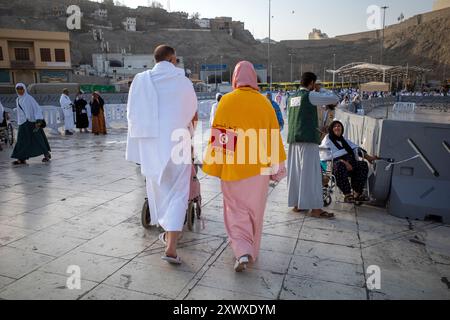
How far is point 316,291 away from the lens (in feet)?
9.59

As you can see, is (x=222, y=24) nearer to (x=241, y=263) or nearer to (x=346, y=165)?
(x=346, y=165)

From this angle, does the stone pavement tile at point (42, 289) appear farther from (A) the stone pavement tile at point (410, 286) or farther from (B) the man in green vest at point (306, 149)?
(B) the man in green vest at point (306, 149)

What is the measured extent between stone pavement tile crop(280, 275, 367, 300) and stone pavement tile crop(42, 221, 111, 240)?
87.3 inches

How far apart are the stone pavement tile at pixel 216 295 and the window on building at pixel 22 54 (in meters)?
48.4

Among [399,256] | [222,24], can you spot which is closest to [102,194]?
[399,256]

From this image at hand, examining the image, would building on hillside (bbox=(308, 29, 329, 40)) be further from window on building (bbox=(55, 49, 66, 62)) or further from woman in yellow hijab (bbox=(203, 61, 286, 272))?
woman in yellow hijab (bbox=(203, 61, 286, 272))

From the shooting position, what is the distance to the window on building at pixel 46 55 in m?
44.1

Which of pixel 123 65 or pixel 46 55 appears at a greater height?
pixel 123 65

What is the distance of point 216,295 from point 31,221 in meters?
2.78

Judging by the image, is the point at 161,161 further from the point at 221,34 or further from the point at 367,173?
the point at 221,34

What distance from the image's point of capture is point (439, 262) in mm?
3482

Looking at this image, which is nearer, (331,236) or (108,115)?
(331,236)

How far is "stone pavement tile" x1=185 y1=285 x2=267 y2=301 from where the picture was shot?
281 cm

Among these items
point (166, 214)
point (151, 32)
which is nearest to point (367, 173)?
point (166, 214)
